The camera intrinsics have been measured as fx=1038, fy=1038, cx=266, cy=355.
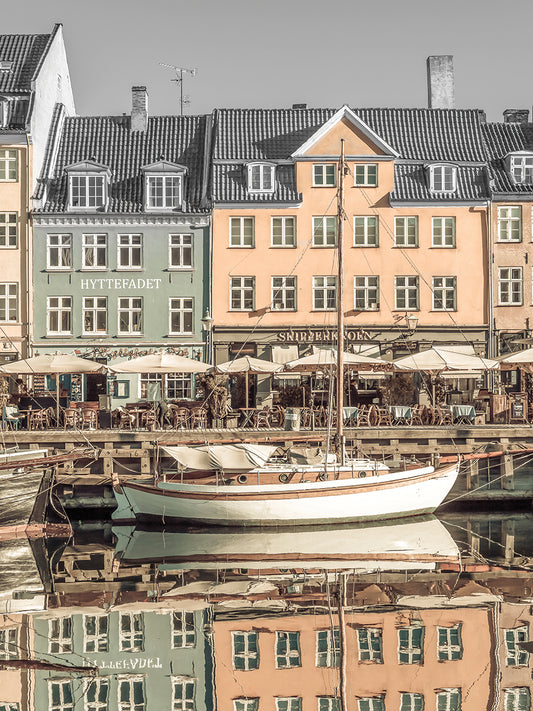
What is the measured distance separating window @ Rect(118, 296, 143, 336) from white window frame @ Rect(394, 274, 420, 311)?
10.8 m

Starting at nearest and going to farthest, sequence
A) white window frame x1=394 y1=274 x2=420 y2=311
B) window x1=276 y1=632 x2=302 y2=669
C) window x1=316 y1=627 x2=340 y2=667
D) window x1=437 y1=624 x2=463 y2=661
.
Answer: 1. window x1=316 y1=627 x2=340 y2=667
2. window x1=276 y1=632 x2=302 y2=669
3. window x1=437 y1=624 x2=463 y2=661
4. white window frame x1=394 y1=274 x2=420 y2=311

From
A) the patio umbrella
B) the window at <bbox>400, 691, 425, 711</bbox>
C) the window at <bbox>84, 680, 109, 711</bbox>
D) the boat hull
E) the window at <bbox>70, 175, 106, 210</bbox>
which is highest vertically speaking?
the window at <bbox>70, 175, 106, 210</bbox>

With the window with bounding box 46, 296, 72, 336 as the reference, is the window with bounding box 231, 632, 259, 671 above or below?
below

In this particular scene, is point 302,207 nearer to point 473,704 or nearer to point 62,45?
point 62,45

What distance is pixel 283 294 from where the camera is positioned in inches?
1722

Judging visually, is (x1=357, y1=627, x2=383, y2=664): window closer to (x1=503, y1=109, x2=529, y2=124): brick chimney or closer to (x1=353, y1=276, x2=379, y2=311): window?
(x1=353, y1=276, x2=379, y2=311): window

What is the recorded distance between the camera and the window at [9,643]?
1633cm

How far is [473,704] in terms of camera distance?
1462cm

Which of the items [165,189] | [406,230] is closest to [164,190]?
[165,189]

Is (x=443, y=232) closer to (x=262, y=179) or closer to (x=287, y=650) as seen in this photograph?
(x=262, y=179)

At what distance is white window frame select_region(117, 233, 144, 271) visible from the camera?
4372 cm

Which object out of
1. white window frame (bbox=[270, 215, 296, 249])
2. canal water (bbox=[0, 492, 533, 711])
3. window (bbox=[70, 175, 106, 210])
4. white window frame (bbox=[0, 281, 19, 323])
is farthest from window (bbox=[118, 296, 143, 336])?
canal water (bbox=[0, 492, 533, 711])

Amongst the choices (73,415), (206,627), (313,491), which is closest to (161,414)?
(73,415)

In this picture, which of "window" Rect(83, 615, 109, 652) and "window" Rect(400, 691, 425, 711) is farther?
"window" Rect(83, 615, 109, 652)
